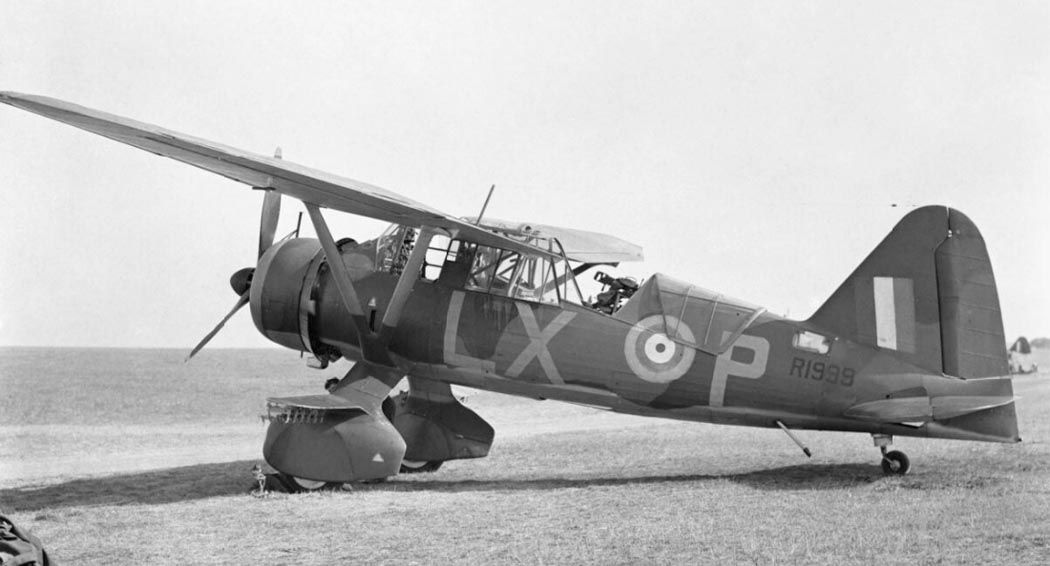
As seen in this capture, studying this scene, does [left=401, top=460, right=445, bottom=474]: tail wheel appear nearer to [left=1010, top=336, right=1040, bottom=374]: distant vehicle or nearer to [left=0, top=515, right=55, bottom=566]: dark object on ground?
[left=0, top=515, right=55, bottom=566]: dark object on ground

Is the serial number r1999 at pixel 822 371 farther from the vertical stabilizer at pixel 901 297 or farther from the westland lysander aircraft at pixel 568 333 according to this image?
the vertical stabilizer at pixel 901 297

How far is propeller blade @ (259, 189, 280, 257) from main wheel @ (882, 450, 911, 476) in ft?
25.5

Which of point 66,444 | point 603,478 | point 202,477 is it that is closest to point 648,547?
point 603,478

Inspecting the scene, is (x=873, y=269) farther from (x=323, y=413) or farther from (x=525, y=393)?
(x=323, y=413)

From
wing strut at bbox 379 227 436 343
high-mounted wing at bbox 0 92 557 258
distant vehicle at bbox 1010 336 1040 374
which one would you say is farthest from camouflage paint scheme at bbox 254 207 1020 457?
distant vehicle at bbox 1010 336 1040 374

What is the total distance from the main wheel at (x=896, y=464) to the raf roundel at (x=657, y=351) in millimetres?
2154

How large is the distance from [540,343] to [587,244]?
2.87 m

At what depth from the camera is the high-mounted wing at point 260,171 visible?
8445 millimetres

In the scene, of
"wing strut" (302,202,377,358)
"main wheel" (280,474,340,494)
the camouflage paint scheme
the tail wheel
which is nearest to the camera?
the camouflage paint scheme

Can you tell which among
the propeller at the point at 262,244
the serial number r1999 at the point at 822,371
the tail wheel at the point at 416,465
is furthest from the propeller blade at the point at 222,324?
the serial number r1999 at the point at 822,371

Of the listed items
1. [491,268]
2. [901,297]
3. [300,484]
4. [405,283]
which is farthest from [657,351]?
[300,484]

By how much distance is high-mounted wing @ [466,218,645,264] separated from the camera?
11727 millimetres

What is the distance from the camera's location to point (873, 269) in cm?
962

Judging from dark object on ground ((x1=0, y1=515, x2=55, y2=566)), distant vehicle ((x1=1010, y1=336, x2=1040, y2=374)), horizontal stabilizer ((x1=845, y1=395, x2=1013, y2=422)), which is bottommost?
distant vehicle ((x1=1010, y1=336, x2=1040, y2=374))
